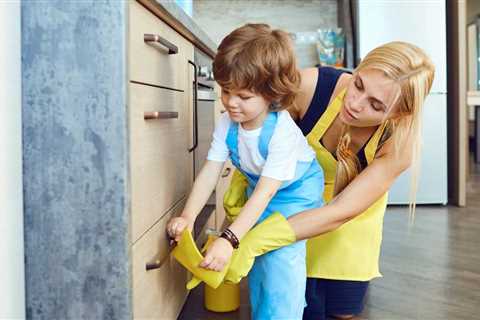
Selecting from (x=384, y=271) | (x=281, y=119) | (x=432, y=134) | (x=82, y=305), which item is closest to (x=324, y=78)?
(x=281, y=119)

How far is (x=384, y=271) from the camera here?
2020mm

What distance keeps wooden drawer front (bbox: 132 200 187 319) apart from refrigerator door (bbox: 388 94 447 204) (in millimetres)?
2263

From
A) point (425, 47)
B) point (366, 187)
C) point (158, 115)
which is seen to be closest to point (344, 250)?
point (366, 187)

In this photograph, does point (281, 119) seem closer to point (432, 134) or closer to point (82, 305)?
point (82, 305)

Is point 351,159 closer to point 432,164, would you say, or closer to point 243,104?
point 243,104

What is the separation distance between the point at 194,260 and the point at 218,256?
0.06 m

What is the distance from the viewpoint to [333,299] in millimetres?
1600

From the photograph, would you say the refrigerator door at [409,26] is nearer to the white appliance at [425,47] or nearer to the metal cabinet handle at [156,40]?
the white appliance at [425,47]

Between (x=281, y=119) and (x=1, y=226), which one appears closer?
(x=1, y=226)

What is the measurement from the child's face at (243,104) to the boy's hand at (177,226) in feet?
0.81

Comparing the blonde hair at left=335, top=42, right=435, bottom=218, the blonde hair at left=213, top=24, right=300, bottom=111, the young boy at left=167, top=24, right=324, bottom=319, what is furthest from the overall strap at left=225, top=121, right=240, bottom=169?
the blonde hair at left=335, top=42, right=435, bottom=218

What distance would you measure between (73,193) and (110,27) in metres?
0.27

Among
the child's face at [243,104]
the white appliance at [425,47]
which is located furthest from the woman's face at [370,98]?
the white appliance at [425,47]

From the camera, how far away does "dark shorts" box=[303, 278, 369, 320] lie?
158 cm
